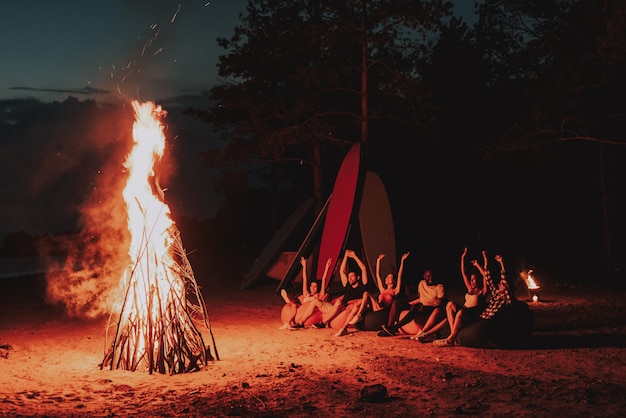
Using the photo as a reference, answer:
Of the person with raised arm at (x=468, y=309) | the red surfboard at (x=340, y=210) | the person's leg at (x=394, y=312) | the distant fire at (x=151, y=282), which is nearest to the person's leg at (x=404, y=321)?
the person's leg at (x=394, y=312)

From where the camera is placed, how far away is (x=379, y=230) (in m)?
16.8

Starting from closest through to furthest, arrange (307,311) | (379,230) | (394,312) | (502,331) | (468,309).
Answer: (502,331)
(468,309)
(394,312)
(307,311)
(379,230)

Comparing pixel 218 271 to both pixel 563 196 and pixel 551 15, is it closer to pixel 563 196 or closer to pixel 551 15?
pixel 551 15

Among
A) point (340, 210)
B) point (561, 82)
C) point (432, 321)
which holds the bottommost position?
point (432, 321)

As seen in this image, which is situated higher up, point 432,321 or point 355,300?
point 355,300

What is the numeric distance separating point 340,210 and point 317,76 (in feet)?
19.5

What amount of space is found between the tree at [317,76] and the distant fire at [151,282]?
11.0 metres

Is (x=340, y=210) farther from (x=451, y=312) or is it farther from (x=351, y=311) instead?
(x=451, y=312)

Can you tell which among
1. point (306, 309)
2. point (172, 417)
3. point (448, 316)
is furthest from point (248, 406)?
point (306, 309)

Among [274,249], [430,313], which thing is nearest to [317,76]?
[274,249]

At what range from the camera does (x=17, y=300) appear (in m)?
16.8

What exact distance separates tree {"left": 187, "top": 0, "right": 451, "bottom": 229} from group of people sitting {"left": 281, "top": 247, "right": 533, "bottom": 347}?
821cm

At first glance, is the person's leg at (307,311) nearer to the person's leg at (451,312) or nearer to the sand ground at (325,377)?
the sand ground at (325,377)

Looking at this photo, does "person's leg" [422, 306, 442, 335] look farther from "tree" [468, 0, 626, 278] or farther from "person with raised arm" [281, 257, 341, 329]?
"tree" [468, 0, 626, 278]
